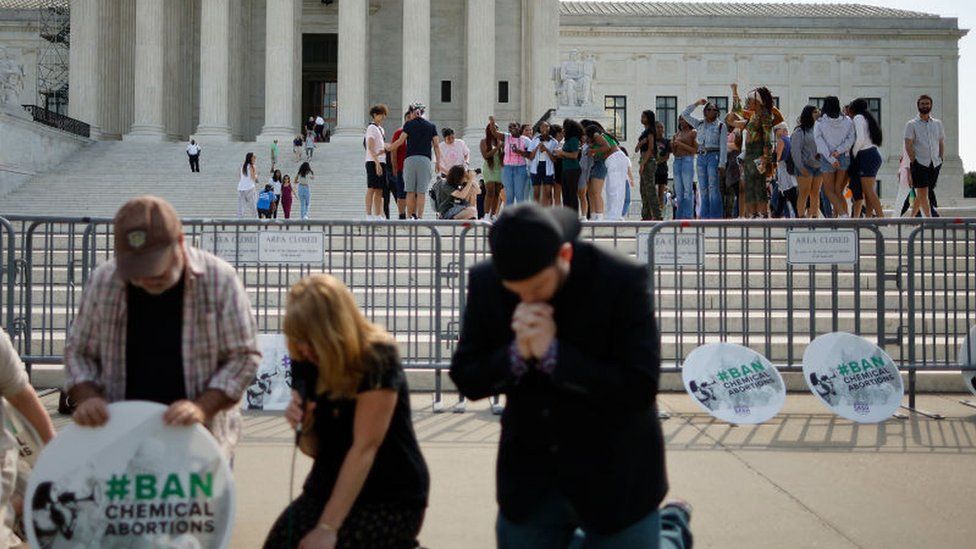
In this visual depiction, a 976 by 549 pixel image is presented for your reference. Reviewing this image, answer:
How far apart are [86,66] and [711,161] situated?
93.8ft

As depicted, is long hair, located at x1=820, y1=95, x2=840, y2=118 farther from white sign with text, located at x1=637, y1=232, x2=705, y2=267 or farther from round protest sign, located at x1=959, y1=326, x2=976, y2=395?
white sign with text, located at x1=637, y1=232, x2=705, y2=267

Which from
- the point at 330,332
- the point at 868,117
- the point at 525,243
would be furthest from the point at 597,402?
the point at 868,117

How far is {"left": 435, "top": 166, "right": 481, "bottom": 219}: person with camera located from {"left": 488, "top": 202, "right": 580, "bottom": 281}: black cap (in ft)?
37.3

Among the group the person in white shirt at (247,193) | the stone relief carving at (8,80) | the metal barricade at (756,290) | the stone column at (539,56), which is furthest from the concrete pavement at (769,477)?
the stone column at (539,56)

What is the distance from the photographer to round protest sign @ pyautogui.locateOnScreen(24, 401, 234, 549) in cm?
351

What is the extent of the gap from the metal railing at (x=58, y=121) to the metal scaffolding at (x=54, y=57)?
56.1ft

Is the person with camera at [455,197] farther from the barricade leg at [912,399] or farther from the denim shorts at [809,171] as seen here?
the barricade leg at [912,399]

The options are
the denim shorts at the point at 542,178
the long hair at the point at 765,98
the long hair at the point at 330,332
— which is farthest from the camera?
the denim shorts at the point at 542,178

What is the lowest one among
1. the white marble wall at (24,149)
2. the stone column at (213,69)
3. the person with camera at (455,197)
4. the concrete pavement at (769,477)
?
the concrete pavement at (769,477)

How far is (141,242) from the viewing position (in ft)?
11.3

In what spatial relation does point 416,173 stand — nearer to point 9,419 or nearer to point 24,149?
point 9,419

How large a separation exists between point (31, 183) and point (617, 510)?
2902 centimetres

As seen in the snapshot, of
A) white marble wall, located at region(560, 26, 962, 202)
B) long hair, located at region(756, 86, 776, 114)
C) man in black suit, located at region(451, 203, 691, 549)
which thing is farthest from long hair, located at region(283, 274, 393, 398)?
white marble wall, located at region(560, 26, 962, 202)

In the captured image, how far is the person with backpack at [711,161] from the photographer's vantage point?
50.5 feet
